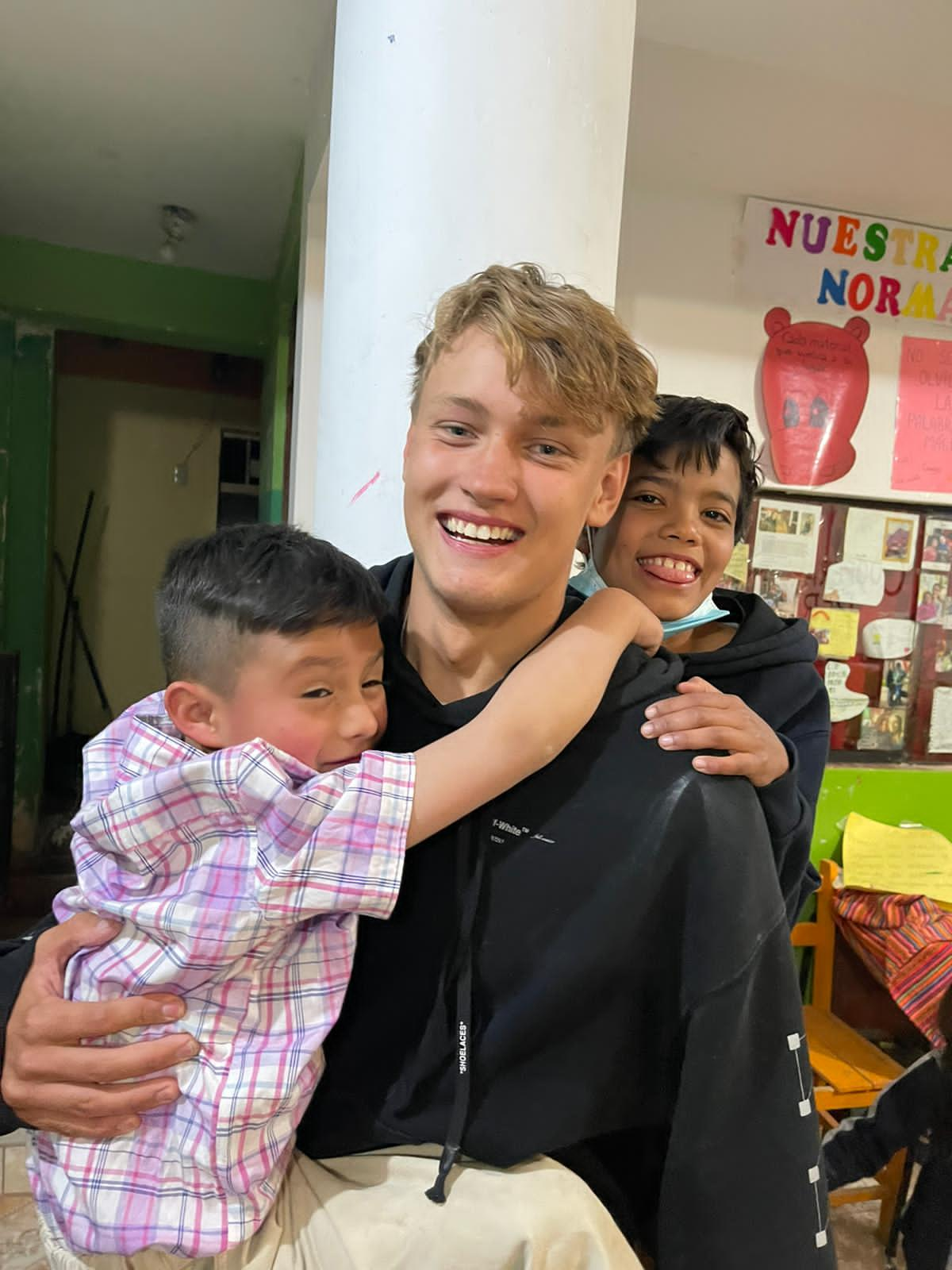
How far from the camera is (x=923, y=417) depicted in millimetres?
2500

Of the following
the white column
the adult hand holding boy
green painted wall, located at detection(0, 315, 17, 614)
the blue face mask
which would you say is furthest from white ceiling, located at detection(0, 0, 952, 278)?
the adult hand holding boy

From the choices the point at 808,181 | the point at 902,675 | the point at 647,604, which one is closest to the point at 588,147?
the point at 647,604

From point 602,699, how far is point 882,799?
1987mm

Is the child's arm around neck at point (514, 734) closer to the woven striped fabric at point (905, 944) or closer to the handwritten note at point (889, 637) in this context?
the woven striped fabric at point (905, 944)

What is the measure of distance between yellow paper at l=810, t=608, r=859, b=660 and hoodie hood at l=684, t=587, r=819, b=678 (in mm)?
1162

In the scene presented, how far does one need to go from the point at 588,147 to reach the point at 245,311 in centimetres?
297

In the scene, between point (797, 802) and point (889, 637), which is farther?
point (889, 637)

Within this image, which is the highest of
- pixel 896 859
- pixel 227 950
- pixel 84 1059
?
pixel 227 950

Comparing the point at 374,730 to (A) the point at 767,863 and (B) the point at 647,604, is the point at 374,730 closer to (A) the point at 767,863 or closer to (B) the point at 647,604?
(A) the point at 767,863

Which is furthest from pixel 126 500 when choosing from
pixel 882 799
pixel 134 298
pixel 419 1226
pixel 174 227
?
pixel 419 1226

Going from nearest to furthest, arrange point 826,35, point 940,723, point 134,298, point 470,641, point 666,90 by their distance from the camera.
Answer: point 470,641
point 826,35
point 666,90
point 940,723
point 134,298

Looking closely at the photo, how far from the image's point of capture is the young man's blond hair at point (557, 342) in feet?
2.93

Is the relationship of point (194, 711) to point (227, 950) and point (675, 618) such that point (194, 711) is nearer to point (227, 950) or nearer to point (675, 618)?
point (227, 950)

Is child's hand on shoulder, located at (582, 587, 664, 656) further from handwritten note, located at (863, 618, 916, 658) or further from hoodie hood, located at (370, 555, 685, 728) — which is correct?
handwritten note, located at (863, 618, 916, 658)
